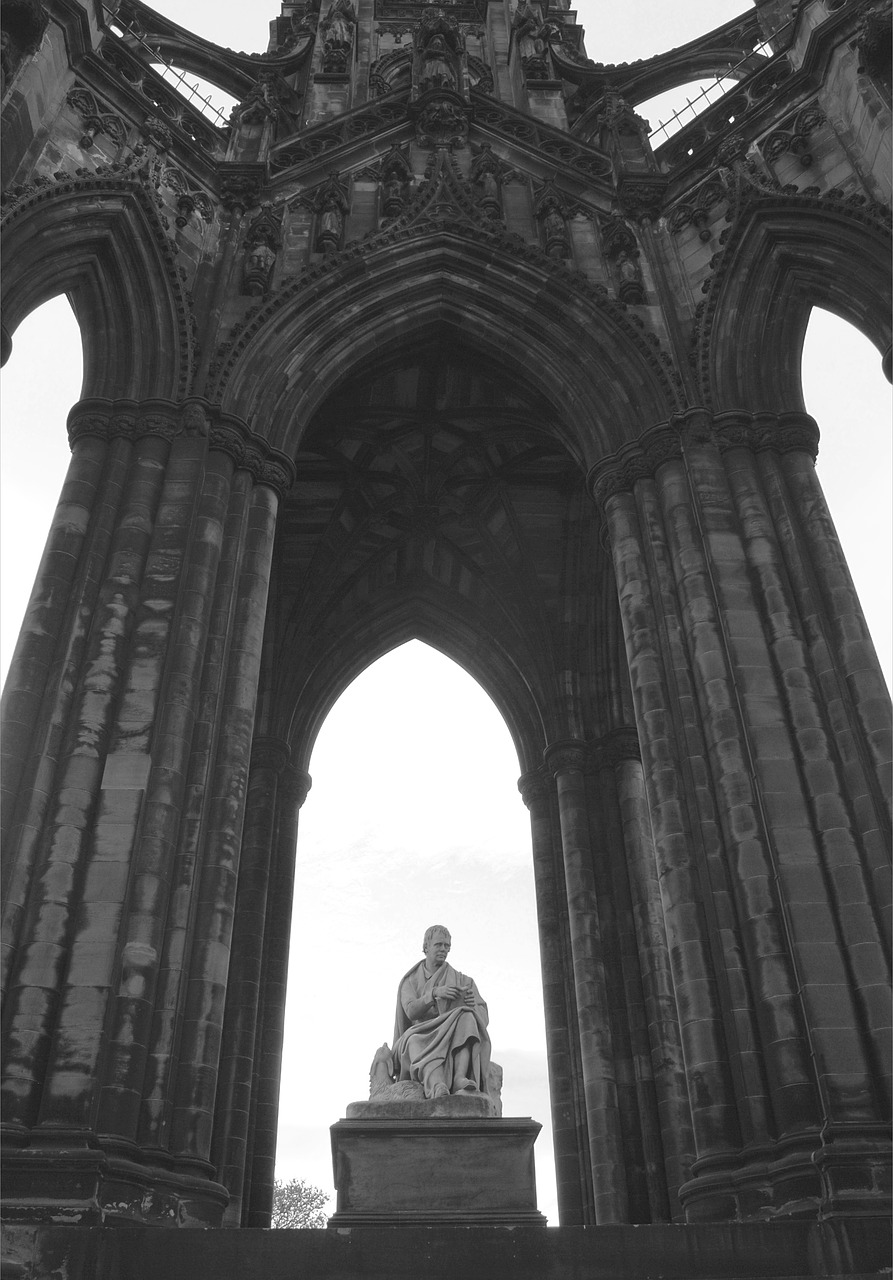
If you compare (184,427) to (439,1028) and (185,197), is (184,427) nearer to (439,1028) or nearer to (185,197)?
(185,197)

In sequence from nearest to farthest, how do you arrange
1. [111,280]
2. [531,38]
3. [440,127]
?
[111,280] < [440,127] < [531,38]

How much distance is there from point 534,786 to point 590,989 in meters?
3.95

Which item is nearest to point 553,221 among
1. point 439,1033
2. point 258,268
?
point 258,268

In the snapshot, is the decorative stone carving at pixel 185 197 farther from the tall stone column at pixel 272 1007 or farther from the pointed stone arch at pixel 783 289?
the tall stone column at pixel 272 1007

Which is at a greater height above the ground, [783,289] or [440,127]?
[440,127]

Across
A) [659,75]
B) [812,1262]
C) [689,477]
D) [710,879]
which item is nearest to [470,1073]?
[710,879]

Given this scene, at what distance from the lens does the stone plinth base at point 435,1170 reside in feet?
31.8

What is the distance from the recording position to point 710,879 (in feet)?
34.3

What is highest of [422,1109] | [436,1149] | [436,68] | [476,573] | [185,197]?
[436,68]

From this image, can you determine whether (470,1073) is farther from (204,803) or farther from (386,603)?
(386,603)

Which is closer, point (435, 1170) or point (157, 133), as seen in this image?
point (435, 1170)

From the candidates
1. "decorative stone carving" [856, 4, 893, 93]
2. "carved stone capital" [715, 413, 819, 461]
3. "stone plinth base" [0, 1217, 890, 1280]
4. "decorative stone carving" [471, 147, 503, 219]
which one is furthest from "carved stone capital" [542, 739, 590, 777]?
"stone plinth base" [0, 1217, 890, 1280]

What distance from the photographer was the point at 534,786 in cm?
1931

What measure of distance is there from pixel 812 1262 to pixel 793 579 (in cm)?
637
